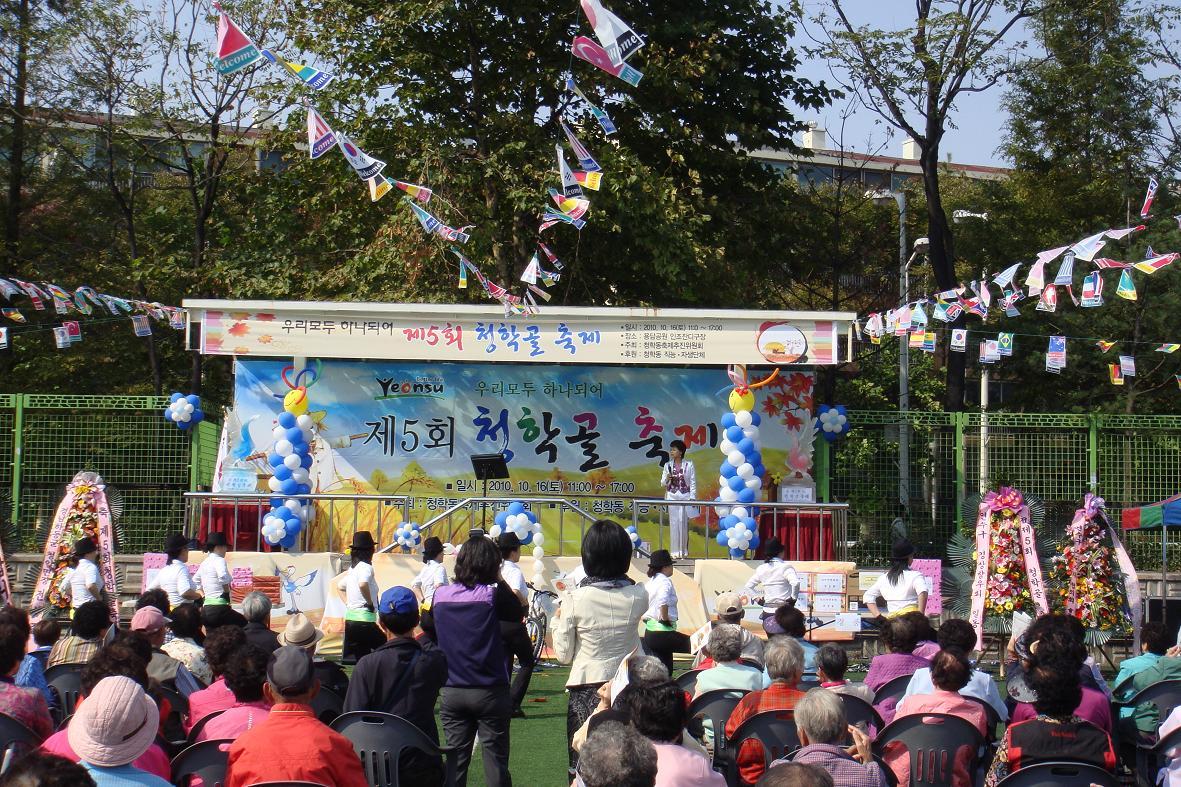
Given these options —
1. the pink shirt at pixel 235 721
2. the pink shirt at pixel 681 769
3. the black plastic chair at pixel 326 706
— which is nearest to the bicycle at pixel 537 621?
the black plastic chair at pixel 326 706

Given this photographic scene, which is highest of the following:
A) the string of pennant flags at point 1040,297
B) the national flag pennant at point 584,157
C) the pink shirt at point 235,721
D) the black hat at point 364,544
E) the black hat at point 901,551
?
the national flag pennant at point 584,157

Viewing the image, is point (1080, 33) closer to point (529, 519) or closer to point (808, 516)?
point (808, 516)

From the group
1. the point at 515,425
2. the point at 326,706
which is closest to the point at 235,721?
the point at 326,706

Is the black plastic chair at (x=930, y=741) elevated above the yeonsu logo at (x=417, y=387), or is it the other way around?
the yeonsu logo at (x=417, y=387)

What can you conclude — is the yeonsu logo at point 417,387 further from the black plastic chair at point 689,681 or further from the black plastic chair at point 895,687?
the black plastic chair at point 895,687

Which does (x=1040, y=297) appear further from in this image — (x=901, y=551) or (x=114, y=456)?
(x=114, y=456)

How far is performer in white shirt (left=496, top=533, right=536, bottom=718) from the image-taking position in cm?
793

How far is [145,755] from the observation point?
462 centimetres

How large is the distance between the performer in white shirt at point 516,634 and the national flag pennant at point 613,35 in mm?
4447

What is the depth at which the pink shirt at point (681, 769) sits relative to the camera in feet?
13.9

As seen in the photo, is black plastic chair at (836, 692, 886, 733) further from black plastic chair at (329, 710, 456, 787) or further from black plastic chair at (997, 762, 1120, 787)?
black plastic chair at (329, 710, 456, 787)

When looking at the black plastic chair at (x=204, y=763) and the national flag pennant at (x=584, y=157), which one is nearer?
the black plastic chair at (x=204, y=763)

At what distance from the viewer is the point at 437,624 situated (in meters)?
6.25

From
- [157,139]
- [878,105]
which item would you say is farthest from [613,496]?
[157,139]
